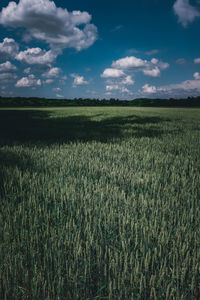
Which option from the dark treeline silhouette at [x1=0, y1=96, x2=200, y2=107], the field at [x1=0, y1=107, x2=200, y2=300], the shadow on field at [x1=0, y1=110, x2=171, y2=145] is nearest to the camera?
the field at [x1=0, y1=107, x2=200, y2=300]

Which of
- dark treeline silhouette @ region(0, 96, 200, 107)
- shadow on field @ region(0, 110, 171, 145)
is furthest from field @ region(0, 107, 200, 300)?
dark treeline silhouette @ region(0, 96, 200, 107)

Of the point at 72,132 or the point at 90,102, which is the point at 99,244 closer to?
the point at 72,132

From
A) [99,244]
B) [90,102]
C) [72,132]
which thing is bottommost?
[99,244]

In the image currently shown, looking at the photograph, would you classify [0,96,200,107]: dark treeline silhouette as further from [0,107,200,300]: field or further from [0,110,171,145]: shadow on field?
[0,107,200,300]: field

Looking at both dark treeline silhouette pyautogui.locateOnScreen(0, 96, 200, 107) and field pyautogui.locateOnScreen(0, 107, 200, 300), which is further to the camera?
dark treeline silhouette pyautogui.locateOnScreen(0, 96, 200, 107)

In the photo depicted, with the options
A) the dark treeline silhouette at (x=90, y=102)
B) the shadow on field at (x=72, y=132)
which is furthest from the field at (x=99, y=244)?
the dark treeline silhouette at (x=90, y=102)

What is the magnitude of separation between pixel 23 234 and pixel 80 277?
515 millimetres

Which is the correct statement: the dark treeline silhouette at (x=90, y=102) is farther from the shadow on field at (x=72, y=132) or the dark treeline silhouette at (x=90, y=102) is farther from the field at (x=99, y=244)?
the field at (x=99, y=244)

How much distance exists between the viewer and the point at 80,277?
3.50 feet

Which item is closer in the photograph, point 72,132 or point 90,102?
point 72,132

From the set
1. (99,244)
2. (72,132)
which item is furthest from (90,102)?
(99,244)

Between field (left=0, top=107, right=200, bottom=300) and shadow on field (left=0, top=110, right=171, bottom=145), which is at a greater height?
shadow on field (left=0, top=110, right=171, bottom=145)

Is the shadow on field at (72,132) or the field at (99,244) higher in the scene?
the shadow on field at (72,132)

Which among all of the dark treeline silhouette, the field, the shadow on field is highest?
the dark treeline silhouette
